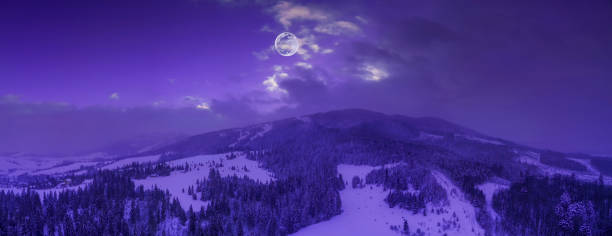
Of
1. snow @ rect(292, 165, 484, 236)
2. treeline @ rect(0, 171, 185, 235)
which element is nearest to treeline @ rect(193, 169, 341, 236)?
snow @ rect(292, 165, 484, 236)

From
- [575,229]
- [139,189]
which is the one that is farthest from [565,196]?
[139,189]

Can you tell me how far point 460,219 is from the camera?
476ft

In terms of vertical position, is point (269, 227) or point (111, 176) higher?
point (111, 176)

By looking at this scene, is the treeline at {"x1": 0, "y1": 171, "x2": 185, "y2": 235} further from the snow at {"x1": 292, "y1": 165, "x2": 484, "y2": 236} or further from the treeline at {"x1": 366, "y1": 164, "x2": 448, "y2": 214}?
the treeline at {"x1": 366, "y1": 164, "x2": 448, "y2": 214}

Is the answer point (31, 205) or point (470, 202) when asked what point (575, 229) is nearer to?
point (470, 202)

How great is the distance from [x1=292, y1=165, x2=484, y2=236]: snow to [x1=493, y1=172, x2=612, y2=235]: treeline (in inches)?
809

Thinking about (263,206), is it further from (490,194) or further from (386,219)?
(490,194)

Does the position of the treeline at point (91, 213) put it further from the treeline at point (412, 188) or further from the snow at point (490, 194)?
the snow at point (490, 194)

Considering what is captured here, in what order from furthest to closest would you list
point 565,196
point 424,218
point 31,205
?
point 565,196 → point 424,218 → point 31,205

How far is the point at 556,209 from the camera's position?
15250cm

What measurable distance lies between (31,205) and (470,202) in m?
219

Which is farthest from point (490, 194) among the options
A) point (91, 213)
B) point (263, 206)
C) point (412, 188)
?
point (91, 213)

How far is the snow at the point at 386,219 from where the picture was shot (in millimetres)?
139250

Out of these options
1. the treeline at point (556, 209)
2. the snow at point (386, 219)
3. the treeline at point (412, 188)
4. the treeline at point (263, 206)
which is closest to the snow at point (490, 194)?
the treeline at point (556, 209)
